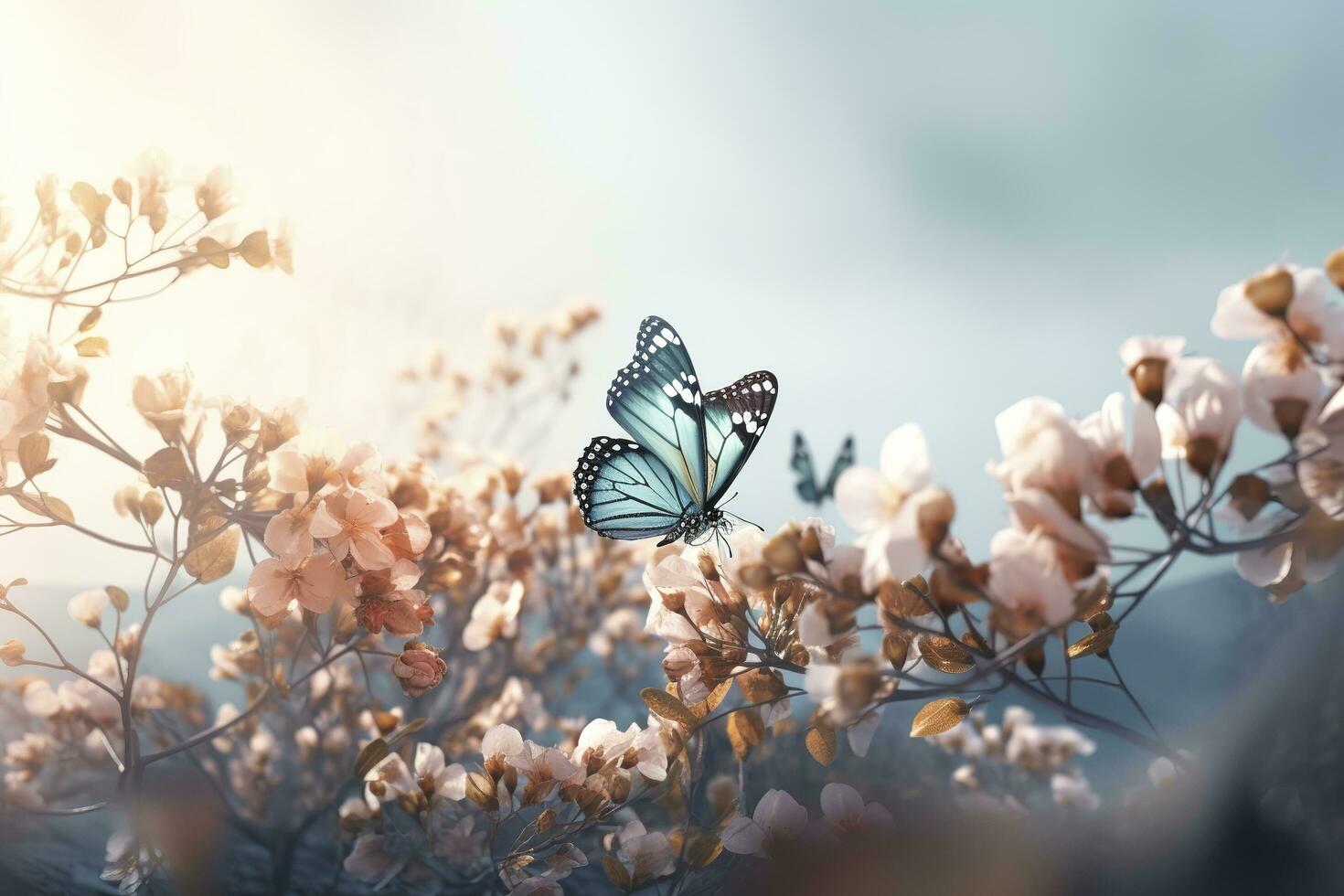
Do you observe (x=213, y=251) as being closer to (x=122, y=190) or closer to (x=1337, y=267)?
(x=122, y=190)

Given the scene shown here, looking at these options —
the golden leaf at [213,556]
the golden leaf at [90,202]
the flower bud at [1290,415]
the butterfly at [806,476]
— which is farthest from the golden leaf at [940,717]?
the butterfly at [806,476]

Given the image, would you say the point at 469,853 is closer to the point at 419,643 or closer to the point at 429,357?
the point at 419,643

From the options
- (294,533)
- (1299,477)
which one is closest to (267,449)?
(294,533)

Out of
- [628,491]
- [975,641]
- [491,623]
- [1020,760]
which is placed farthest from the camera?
[1020,760]

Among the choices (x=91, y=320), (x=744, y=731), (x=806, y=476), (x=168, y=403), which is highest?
(x=806, y=476)

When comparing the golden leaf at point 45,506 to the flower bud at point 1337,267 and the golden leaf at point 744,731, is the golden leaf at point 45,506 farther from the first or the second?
the flower bud at point 1337,267

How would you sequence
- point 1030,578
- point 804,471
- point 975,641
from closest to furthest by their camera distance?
point 1030,578 → point 975,641 → point 804,471

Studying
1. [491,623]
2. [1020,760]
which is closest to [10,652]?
[491,623]
